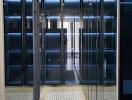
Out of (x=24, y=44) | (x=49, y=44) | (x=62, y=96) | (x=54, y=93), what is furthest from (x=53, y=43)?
(x=62, y=96)

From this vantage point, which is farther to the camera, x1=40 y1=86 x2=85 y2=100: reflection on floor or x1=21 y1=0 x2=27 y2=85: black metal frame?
x1=21 y1=0 x2=27 y2=85: black metal frame

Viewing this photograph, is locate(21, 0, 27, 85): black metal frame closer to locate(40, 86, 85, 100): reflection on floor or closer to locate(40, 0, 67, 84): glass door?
locate(40, 0, 67, 84): glass door

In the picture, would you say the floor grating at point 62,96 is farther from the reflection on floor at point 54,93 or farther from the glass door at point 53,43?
the glass door at point 53,43

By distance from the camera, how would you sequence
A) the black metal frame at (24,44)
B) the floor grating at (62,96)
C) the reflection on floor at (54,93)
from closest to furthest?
the reflection on floor at (54,93) < the floor grating at (62,96) < the black metal frame at (24,44)

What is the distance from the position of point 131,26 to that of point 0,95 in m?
2.02

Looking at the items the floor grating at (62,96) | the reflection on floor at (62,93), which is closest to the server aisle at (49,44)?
the reflection on floor at (62,93)

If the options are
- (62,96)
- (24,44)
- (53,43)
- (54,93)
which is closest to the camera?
(62,96)

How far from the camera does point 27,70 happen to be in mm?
9953

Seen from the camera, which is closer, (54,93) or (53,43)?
(54,93)

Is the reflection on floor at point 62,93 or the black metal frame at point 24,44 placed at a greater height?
the black metal frame at point 24,44

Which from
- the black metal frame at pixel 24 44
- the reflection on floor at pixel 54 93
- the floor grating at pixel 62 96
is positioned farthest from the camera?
the black metal frame at pixel 24 44

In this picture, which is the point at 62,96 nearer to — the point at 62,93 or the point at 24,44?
the point at 62,93

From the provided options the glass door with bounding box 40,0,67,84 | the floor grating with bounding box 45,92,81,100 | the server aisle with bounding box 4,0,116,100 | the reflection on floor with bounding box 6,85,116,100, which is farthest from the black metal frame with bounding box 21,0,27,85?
the floor grating with bounding box 45,92,81,100

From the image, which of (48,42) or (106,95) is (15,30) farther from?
(106,95)
